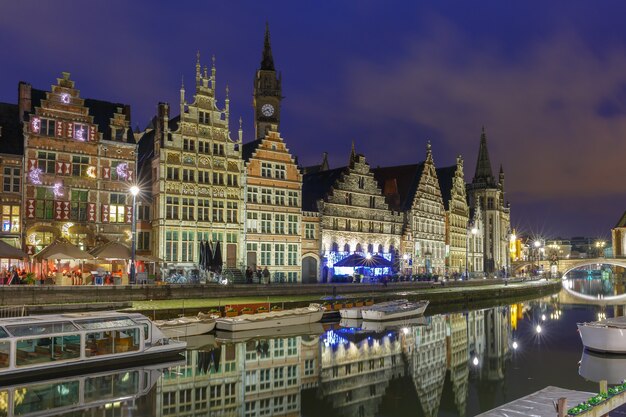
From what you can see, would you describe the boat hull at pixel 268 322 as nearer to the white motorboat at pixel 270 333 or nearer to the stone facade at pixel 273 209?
the white motorboat at pixel 270 333

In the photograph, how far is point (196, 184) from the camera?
44.6 meters

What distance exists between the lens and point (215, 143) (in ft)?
151

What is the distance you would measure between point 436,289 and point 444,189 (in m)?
26.6

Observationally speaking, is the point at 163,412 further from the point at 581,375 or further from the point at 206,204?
the point at 206,204

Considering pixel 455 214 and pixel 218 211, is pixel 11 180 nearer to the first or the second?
pixel 218 211

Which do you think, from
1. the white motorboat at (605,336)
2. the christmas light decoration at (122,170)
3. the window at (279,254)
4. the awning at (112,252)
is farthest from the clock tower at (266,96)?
the white motorboat at (605,336)

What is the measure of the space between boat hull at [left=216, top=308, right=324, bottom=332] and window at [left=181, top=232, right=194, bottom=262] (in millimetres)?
11755

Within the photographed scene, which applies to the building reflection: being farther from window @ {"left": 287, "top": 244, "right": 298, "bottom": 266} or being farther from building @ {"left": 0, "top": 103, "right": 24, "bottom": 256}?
window @ {"left": 287, "top": 244, "right": 298, "bottom": 266}

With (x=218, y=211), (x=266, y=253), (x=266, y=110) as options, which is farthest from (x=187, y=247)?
(x=266, y=110)

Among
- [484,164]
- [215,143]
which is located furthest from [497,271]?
[215,143]

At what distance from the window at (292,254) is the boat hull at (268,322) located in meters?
13.9

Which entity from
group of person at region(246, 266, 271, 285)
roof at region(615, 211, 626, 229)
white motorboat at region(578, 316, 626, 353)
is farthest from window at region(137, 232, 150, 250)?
roof at region(615, 211, 626, 229)

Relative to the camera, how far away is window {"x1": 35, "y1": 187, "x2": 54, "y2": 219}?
37.7 metres

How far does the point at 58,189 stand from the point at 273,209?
16.4m
